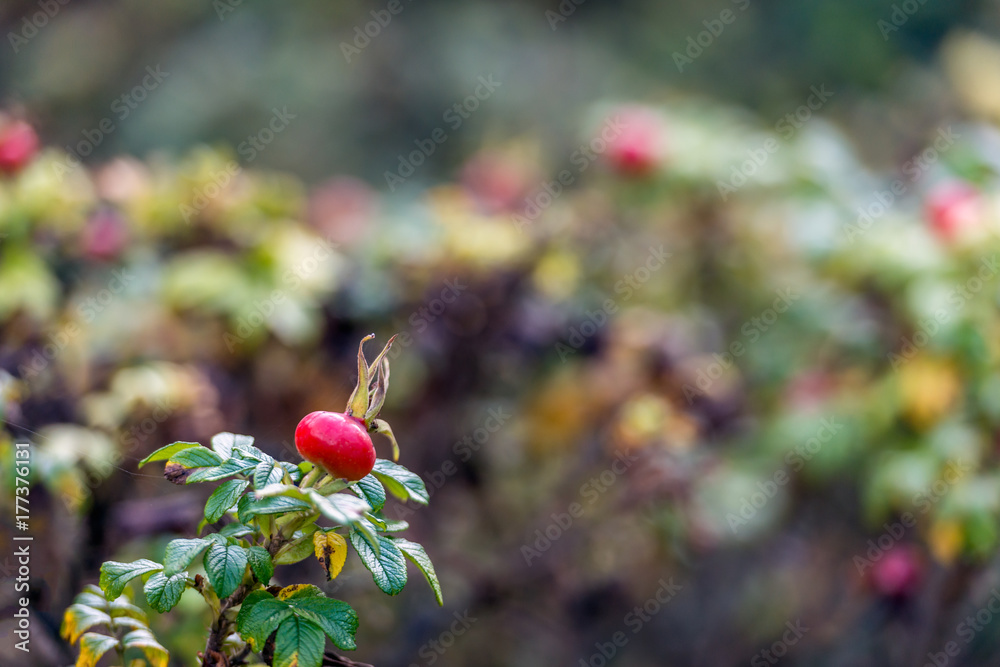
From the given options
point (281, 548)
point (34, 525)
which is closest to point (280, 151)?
point (34, 525)

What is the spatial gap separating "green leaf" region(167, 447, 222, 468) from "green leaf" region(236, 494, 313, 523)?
0.05 metres

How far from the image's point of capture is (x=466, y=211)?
6.50 feet

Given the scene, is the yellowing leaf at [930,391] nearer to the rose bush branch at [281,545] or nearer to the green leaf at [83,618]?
the rose bush branch at [281,545]

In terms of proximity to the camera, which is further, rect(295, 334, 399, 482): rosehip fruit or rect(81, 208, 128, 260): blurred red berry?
rect(81, 208, 128, 260): blurred red berry

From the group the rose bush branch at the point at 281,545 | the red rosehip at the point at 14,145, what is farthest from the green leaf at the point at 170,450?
the red rosehip at the point at 14,145

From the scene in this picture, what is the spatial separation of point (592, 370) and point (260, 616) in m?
1.38

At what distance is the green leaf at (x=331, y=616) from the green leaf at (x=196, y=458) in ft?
0.45

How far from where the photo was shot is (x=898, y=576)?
1773mm

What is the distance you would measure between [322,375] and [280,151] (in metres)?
4.15

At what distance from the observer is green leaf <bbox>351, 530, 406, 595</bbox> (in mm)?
680

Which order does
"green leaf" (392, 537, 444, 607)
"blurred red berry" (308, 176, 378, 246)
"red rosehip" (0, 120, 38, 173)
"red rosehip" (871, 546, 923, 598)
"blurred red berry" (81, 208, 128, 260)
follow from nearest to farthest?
1. "green leaf" (392, 537, 444, 607)
2. "red rosehip" (0, 120, 38, 173)
3. "blurred red berry" (81, 208, 128, 260)
4. "red rosehip" (871, 546, 923, 598)
5. "blurred red berry" (308, 176, 378, 246)

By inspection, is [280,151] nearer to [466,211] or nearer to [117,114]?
[117,114]

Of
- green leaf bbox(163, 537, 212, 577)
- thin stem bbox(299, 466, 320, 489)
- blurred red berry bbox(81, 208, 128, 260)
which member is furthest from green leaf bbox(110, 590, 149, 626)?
blurred red berry bbox(81, 208, 128, 260)

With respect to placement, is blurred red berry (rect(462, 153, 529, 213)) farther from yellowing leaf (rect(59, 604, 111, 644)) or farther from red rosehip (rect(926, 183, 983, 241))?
yellowing leaf (rect(59, 604, 111, 644))
